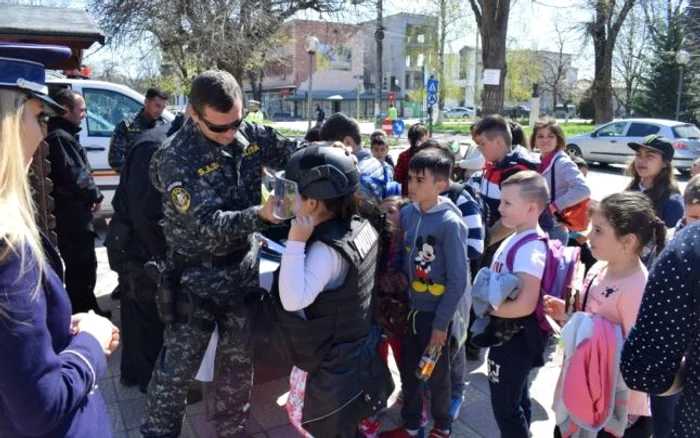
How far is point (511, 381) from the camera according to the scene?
253cm

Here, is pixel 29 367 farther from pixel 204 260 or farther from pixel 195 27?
pixel 195 27

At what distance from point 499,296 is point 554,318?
0.30m

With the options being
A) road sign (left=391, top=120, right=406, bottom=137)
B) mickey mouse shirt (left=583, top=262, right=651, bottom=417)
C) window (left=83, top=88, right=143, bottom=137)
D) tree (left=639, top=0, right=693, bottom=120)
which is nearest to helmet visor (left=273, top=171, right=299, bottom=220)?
mickey mouse shirt (left=583, top=262, right=651, bottom=417)

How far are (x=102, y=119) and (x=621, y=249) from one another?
298 inches

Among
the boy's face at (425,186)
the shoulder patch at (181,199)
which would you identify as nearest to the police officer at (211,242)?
the shoulder patch at (181,199)

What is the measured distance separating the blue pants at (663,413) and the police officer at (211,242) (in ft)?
5.97

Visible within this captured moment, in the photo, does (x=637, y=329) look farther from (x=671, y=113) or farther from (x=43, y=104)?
(x=671, y=113)

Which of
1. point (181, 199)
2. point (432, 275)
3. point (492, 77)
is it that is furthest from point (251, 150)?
point (492, 77)

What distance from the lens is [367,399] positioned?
2.26 m

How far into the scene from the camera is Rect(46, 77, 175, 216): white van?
7.72 meters

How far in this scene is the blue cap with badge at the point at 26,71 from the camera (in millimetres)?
1271

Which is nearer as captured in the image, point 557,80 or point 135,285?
point 135,285

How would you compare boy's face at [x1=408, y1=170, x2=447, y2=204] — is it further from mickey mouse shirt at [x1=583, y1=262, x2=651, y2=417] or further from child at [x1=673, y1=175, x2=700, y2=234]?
child at [x1=673, y1=175, x2=700, y2=234]

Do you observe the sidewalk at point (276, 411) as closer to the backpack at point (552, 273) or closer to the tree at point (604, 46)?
the backpack at point (552, 273)
